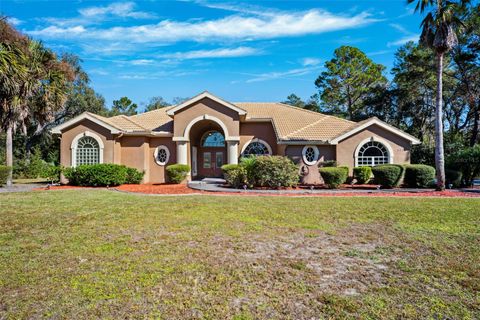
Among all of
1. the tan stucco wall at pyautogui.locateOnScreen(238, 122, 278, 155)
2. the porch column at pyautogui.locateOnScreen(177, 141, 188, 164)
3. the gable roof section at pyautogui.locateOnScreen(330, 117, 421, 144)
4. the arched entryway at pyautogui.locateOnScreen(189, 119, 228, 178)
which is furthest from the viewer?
the arched entryway at pyautogui.locateOnScreen(189, 119, 228, 178)

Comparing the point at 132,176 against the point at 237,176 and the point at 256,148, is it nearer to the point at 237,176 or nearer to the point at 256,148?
the point at 237,176

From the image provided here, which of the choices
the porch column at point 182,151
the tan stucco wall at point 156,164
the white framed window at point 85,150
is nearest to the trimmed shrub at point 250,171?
the porch column at point 182,151

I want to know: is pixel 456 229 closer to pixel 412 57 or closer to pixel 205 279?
pixel 205 279

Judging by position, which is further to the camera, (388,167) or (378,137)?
(378,137)

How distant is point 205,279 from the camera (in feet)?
16.2

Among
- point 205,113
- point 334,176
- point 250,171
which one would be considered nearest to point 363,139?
point 334,176

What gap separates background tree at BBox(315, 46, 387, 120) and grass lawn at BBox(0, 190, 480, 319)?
112 ft

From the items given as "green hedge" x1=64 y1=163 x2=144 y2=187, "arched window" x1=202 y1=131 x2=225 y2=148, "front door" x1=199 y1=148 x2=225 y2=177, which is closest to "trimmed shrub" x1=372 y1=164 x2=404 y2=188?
"front door" x1=199 y1=148 x2=225 y2=177

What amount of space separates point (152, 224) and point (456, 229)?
877 centimetres

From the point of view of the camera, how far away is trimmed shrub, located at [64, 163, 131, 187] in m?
19.7

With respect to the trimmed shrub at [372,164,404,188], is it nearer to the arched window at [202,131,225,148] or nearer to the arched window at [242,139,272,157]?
the arched window at [242,139,272,157]

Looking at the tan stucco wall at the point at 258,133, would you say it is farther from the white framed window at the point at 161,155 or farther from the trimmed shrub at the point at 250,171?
the white framed window at the point at 161,155

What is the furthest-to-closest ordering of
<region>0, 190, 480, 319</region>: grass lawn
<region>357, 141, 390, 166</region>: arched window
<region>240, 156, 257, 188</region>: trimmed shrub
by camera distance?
1. <region>357, 141, 390, 166</region>: arched window
2. <region>240, 156, 257, 188</region>: trimmed shrub
3. <region>0, 190, 480, 319</region>: grass lawn

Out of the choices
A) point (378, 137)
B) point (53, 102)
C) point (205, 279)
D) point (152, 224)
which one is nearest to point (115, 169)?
point (53, 102)
